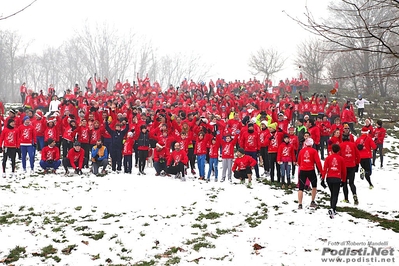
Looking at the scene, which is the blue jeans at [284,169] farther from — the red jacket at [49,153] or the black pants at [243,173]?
the red jacket at [49,153]

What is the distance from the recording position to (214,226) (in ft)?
25.1

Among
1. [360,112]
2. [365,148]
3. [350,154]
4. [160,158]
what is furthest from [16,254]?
[360,112]

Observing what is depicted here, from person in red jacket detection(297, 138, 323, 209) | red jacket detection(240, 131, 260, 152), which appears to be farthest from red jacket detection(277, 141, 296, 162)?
person in red jacket detection(297, 138, 323, 209)

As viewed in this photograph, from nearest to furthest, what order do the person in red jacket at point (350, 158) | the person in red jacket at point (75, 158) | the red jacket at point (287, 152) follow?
the person in red jacket at point (350, 158), the red jacket at point (287, 152), the person in red jacket at point (75, 158)

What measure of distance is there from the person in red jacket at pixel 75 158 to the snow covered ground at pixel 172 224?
1034 millimetres

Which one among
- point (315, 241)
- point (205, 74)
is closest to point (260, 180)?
point (315, 241)

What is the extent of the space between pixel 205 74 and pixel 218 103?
53.8 metres

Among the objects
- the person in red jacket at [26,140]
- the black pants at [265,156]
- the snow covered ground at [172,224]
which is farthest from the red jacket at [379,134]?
the person in red jacket at [26,140]

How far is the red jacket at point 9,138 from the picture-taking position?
40.1 feet

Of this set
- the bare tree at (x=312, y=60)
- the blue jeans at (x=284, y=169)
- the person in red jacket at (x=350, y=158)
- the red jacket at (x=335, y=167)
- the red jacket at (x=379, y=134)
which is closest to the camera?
the red jacket at (x=335, y=167)

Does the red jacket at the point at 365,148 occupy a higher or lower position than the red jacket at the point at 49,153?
higher

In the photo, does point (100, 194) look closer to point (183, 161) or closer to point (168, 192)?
point (168, 192)

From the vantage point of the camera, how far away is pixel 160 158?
504 inches

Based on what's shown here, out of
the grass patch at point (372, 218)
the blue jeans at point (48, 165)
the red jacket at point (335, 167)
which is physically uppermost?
the red jacket at point (335, 167)
